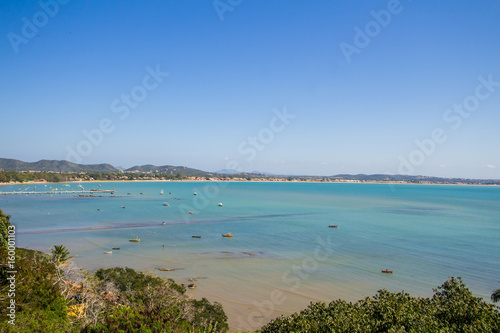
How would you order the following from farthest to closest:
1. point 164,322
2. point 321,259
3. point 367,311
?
point 321,259 → point 367,311 → point 164,322

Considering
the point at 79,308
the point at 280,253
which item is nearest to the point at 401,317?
the point at 79,308

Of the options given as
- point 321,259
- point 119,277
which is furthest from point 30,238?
point 321,259

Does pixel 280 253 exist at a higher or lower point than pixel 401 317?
lower

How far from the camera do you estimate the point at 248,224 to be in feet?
180

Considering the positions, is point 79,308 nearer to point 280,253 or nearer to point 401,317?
point 401,317

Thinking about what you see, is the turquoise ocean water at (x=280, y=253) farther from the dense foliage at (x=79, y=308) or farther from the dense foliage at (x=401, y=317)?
the dense foliage at (x=401, y=317)

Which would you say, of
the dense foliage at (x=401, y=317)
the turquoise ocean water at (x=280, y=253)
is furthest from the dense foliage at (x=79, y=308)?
the turquoise ocean water at (x=280, y=253)

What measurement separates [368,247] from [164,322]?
3410 cm

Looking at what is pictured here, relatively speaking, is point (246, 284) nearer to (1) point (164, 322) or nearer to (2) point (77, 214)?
(1) point (164, 322)

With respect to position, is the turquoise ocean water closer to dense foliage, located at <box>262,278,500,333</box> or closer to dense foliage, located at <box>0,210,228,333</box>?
dense foliage, located at <box>0,210,228,333</box>

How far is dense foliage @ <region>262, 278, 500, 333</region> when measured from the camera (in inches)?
404

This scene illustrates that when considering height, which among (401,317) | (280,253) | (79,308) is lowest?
(280,253)

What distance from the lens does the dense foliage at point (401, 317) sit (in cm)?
1027

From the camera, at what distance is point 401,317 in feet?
35.1
